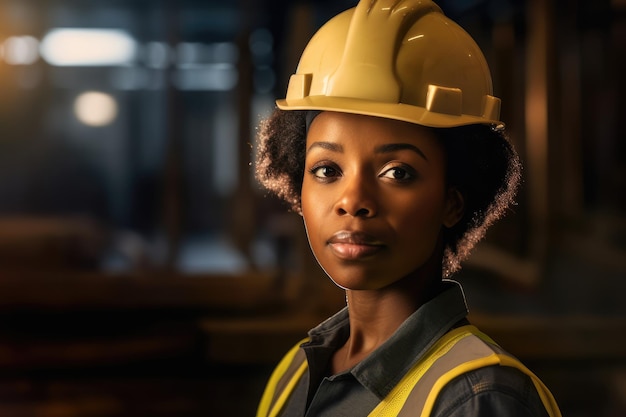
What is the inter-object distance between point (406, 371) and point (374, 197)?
0.76ft

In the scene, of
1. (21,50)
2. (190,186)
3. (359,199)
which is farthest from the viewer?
(190,186)

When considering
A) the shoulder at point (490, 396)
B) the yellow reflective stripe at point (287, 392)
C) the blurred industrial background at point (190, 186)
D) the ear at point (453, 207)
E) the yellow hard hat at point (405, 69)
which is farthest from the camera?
the blurred industrial background at point (190, 186)

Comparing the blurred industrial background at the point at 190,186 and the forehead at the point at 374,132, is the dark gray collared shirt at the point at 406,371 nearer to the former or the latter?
the forehead at the point at 374,132

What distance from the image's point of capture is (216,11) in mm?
6754

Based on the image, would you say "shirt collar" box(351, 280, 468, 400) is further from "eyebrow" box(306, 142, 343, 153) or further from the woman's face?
"eyebrow" box(306, 142, 343, 153)

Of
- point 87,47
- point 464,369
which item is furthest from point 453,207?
point 87,47

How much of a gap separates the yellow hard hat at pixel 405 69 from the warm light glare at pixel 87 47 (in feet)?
17.0

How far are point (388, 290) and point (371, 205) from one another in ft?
0.51

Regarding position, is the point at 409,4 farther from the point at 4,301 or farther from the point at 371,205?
the point at 4,301

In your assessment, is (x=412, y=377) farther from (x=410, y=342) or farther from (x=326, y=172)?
(x=326, y=172)

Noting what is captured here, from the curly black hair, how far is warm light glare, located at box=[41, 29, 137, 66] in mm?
4911

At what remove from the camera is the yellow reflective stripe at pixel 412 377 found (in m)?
1.17

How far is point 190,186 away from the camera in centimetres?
666

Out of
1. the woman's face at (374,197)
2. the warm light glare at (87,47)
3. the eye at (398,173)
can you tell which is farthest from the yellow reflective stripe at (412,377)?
the warm light glare at (87,47)
